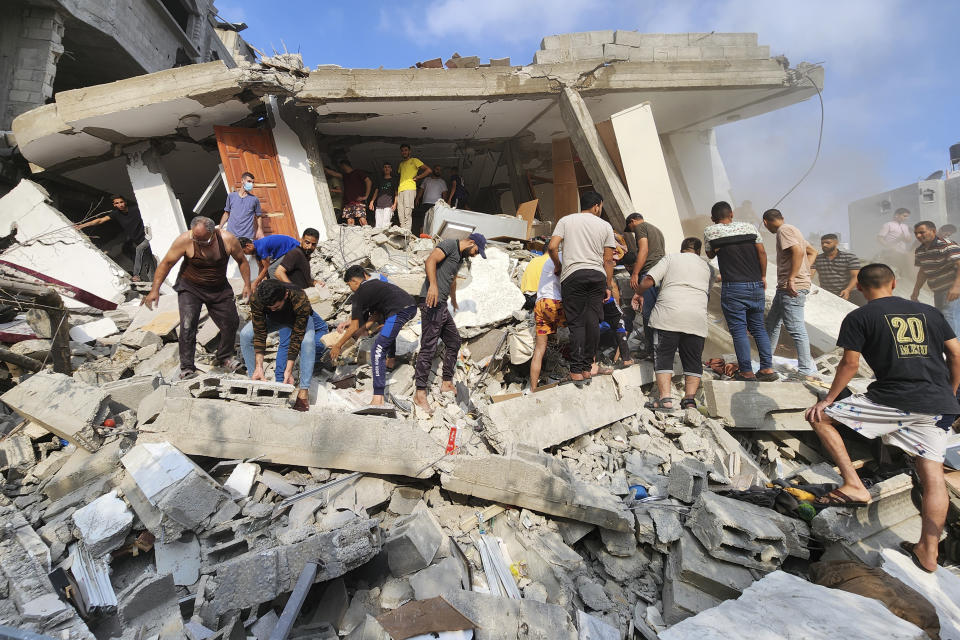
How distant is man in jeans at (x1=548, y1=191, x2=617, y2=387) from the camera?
12.6 feet

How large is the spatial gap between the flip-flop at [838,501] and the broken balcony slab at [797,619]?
2.97 ft

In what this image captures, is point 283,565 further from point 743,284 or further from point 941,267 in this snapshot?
point 941,267

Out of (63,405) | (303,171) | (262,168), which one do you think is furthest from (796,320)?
(262,168)

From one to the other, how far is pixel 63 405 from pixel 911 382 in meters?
5.93

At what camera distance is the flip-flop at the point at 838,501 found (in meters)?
2.84

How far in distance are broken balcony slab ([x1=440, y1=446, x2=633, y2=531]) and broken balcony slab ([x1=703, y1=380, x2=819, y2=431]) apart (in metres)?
1.78

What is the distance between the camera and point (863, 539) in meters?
2.73

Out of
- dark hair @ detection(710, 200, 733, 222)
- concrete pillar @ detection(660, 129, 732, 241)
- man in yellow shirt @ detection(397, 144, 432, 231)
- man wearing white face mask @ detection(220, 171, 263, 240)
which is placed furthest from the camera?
concrete pillar @ detection(660, 129, 732, 241)

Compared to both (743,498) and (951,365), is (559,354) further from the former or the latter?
(951,365)

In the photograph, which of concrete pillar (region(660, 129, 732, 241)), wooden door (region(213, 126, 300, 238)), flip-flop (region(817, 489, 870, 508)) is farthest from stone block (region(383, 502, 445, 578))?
concrete pillar (region(660, 129, 732, 241))

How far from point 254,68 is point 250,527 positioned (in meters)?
6.28

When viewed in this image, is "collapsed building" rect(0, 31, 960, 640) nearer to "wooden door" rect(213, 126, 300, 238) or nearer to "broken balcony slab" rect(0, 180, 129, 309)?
"broken balcony slab" rect(0, 180, 129, 309)

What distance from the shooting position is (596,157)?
22.1 feet

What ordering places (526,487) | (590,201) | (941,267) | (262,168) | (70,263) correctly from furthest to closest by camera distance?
(262,168), (70,263), (941,267), (590,201), (526,487)
